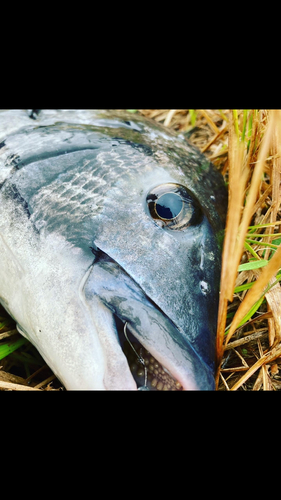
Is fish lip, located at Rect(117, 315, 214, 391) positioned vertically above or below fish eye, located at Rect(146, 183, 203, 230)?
below

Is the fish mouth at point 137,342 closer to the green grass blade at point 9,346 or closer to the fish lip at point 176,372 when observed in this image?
the fish lip at point 176,372

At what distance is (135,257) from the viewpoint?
51.9 inches

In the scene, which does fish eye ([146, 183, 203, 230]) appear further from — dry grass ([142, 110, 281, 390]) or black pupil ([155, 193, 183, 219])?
dry grass ([142, 110, 281, 390])

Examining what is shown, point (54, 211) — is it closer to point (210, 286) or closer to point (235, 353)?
point (210, 286)

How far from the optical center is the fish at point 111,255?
122cm

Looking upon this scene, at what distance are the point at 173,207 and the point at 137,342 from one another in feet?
1.72

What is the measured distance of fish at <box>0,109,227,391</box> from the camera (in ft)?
4.01

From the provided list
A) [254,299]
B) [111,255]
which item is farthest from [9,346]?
[254,299]

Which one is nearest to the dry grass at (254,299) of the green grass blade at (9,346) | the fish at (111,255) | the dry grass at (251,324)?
the dry grass at (251,324)

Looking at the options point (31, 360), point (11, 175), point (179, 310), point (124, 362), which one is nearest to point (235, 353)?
point (179, 310)

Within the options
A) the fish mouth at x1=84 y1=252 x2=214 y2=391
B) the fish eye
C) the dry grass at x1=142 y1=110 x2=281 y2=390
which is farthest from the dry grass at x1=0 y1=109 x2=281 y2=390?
the fish mouth at x1=84 y1=252 x2=214 y2=391

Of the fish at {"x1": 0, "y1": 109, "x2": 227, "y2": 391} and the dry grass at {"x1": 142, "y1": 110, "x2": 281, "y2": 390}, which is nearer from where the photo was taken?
the fish at {"x1": 0, "y1": 109, "x2": 227, "y2": 391}

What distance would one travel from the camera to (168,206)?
146 cm

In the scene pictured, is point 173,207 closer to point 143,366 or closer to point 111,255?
point 111,255
